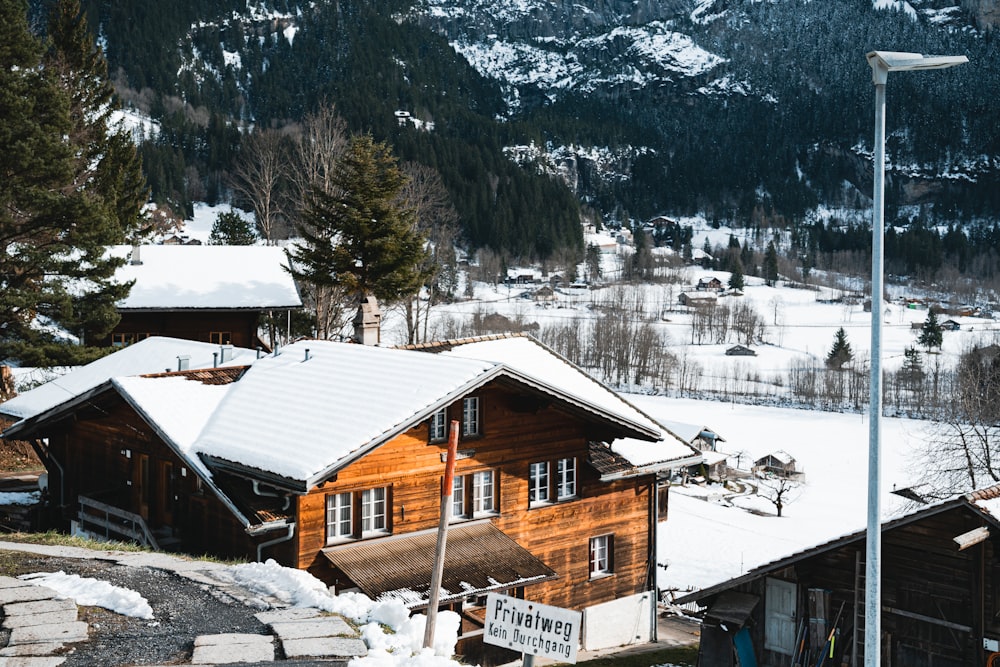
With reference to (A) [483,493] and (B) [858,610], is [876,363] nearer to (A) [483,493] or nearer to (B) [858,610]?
(B) [858,610]

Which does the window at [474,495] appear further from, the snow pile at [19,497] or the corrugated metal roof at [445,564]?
the snow pile at [19,497]

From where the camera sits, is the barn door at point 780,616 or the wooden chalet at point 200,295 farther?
the wooden chalet at point 200,295

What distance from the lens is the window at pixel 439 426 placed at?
20003 mm

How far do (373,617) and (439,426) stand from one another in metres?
9.57

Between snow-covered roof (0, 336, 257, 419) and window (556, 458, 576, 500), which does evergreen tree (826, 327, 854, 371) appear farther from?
snow-covered roof (0, 336, 257, 419)

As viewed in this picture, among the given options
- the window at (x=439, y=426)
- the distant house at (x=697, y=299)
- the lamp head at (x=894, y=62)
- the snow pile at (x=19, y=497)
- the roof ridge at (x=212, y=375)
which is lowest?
the snow pile at (x=19, y=497)

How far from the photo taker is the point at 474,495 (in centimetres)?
2092

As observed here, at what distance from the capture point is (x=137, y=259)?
44.1 metres

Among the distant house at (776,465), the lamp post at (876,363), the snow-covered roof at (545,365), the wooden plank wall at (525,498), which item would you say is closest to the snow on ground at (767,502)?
the distant house at (776,465)

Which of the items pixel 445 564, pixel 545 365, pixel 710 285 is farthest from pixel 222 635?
pixel 710 285

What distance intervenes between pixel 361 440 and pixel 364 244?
1051 inches

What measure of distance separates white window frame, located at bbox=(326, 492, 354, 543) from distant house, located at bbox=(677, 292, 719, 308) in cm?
14182

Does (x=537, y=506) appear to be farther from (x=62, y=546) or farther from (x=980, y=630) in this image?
(x=62, y=546)

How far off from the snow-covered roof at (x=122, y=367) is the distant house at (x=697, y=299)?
13511cm
